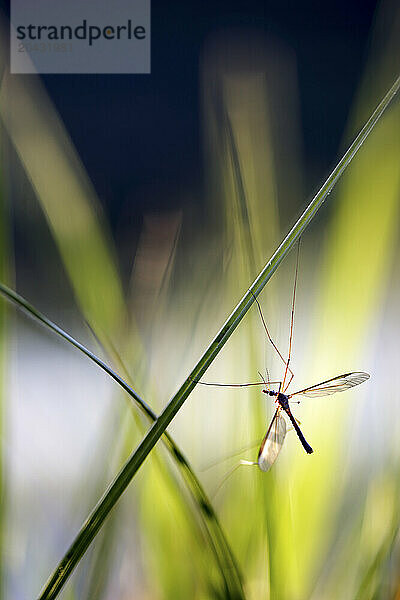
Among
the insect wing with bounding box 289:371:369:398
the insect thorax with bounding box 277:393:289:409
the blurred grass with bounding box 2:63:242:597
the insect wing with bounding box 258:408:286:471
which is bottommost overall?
the insect wing with bounding box 258:408:286:471

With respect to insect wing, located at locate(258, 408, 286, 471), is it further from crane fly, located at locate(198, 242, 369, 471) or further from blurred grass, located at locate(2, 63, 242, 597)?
blurred grass, located at locate(2, 63, 242, 597)

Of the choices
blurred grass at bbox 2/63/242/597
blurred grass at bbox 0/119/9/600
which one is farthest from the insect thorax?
blurred grass at bbox 0/119/9/600

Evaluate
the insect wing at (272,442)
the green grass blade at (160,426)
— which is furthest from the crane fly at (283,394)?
the green grass blade at (160,426)

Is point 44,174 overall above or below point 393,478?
above

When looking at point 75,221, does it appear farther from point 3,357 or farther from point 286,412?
point 286,412

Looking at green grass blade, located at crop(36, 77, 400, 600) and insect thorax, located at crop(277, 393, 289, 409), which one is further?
insect thorax, located at crop(277, 393, 289, 409)

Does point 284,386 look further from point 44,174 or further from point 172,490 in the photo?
point 44,174

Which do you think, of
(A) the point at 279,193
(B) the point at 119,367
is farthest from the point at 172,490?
(A) the point at 279,193
